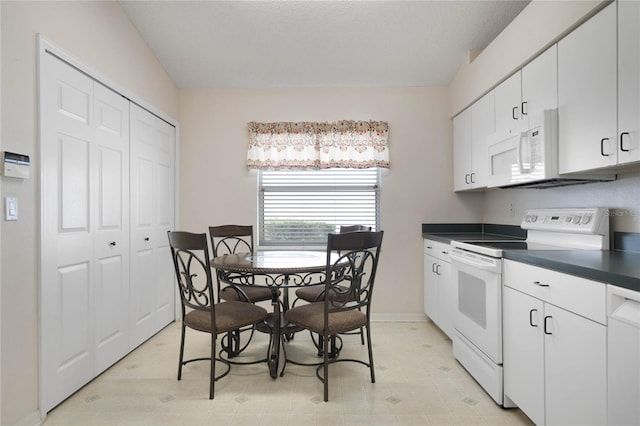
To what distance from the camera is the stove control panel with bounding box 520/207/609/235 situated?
1.95 metres

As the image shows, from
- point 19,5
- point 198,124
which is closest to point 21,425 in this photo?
point 19,5

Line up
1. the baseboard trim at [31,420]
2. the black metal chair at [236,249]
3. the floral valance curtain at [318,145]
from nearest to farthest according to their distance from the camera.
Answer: the baseboard trim at [31,420], the black metal chair at [236,249], the floral valance curtain at [318,145]

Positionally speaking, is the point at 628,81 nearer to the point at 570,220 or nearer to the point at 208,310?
the point at 570,220

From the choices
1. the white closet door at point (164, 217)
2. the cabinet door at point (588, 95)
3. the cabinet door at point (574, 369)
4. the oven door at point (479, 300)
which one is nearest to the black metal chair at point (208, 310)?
the white closet door at point (164, 217)

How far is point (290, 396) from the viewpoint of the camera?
2111mm

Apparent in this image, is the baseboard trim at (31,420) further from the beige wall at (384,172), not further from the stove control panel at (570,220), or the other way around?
the stove control panel at (570,220)

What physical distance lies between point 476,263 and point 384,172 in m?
1.72

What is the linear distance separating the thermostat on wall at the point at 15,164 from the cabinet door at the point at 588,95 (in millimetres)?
2872

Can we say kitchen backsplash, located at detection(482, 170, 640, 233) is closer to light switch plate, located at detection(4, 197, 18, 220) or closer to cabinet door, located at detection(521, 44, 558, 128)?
cabinet door, located at detection(521, 44, 558, 128)

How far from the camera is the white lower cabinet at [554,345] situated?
1309 mm

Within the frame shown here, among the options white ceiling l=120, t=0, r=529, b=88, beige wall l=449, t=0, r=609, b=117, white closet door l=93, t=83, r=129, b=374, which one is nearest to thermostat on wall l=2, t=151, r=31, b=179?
white closet door l=93, t=83, r=129, b=374

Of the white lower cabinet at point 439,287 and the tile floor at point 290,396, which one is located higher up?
Answer: the white lower cabinet at point 439,287

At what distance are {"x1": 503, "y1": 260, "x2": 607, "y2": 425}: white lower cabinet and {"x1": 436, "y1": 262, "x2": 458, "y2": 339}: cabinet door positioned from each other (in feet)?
2.59

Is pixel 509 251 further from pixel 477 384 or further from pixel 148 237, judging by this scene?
pixel 148 237
